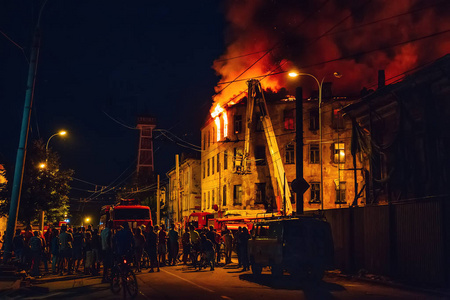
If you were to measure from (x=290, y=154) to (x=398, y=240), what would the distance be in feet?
111

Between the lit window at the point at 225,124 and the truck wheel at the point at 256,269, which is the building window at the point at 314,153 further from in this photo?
the truck wheel at the point at 256,269

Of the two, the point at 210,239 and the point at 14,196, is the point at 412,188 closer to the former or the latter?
the point at 210,239

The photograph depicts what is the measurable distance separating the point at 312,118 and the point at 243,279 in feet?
114

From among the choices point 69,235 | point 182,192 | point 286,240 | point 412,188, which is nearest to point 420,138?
point 412,188

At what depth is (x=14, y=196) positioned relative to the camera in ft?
60.3

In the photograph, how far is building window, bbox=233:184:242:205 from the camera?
5303 centimetres

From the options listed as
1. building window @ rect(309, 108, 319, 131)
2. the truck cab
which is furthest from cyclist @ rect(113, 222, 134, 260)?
building window @ rect(309, 108, 319, 131)

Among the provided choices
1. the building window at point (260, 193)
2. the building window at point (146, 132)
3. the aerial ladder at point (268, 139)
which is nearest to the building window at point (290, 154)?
the building window at point (260, 193)

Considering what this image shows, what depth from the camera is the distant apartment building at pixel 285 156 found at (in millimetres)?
50500

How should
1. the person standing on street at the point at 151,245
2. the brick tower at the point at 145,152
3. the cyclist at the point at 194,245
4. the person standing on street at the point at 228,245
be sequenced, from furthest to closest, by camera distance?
the brick tower at the point at 145,152, the person standing on street at the point at 228,245, the cyclist at the point at 194,245, the person standing on street at the point at 151,245

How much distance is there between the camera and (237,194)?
5344cm

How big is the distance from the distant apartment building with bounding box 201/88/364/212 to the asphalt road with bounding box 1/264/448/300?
30.8m

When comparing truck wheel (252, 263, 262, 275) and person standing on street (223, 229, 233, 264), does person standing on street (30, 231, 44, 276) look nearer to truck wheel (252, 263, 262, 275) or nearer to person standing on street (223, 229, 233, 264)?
truck wheel (252, 263, 262, 275)

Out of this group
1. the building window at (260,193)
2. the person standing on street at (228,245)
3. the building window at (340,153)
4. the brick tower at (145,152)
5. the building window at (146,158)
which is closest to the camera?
the person standing on street at (228,245)
